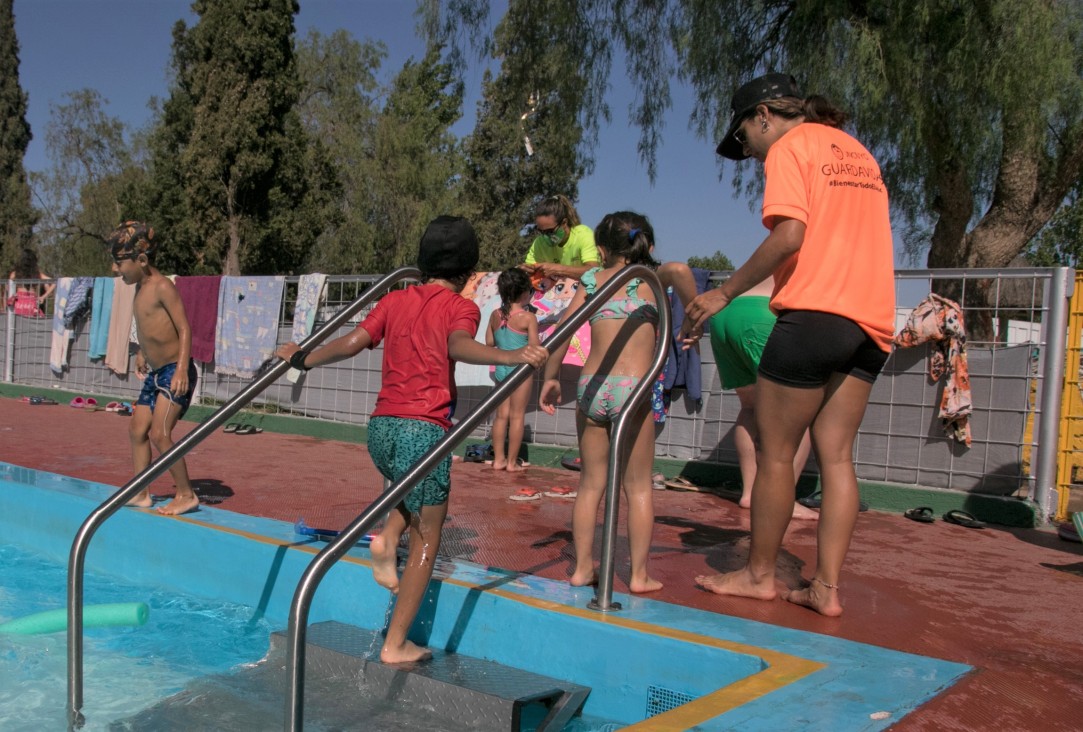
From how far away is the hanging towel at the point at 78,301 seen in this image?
14.1 metres

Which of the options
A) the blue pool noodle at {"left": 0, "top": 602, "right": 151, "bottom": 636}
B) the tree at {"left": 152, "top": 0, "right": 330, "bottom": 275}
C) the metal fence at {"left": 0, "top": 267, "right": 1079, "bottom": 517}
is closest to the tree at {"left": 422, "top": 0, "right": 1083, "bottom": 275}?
the metal fence at {"left": 0, "top": 267, "right": 1079, "bottom": 517}

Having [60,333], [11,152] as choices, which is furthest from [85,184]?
[60,333]

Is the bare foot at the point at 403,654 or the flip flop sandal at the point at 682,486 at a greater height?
the flip flop sandal at the point at 682,486

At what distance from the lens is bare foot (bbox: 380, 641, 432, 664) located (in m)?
3.26

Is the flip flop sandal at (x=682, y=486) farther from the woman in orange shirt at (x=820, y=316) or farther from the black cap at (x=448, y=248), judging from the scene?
the black cap at (x=448, y=248)

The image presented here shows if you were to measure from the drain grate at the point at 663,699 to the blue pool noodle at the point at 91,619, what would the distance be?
7.49 ft

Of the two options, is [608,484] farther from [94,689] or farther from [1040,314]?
[1040,314]

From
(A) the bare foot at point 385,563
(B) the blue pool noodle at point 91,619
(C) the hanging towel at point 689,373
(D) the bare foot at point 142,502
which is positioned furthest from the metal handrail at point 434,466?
(C) the hanging towel at point 689,373

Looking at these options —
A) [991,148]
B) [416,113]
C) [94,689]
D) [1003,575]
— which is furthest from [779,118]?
[416,113]

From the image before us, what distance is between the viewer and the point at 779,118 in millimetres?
3613

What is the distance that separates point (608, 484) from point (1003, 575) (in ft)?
7.83

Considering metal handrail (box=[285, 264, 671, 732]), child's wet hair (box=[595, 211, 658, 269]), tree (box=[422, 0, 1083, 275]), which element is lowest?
metal handrail (box=[285, 264, 671, 732])

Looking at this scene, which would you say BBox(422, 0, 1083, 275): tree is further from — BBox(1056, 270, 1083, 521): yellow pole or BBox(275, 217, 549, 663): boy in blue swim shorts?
BBox(275, 217, 549, 663): boy in blue swim shorts

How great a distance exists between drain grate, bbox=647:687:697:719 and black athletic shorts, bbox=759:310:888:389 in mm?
1152
